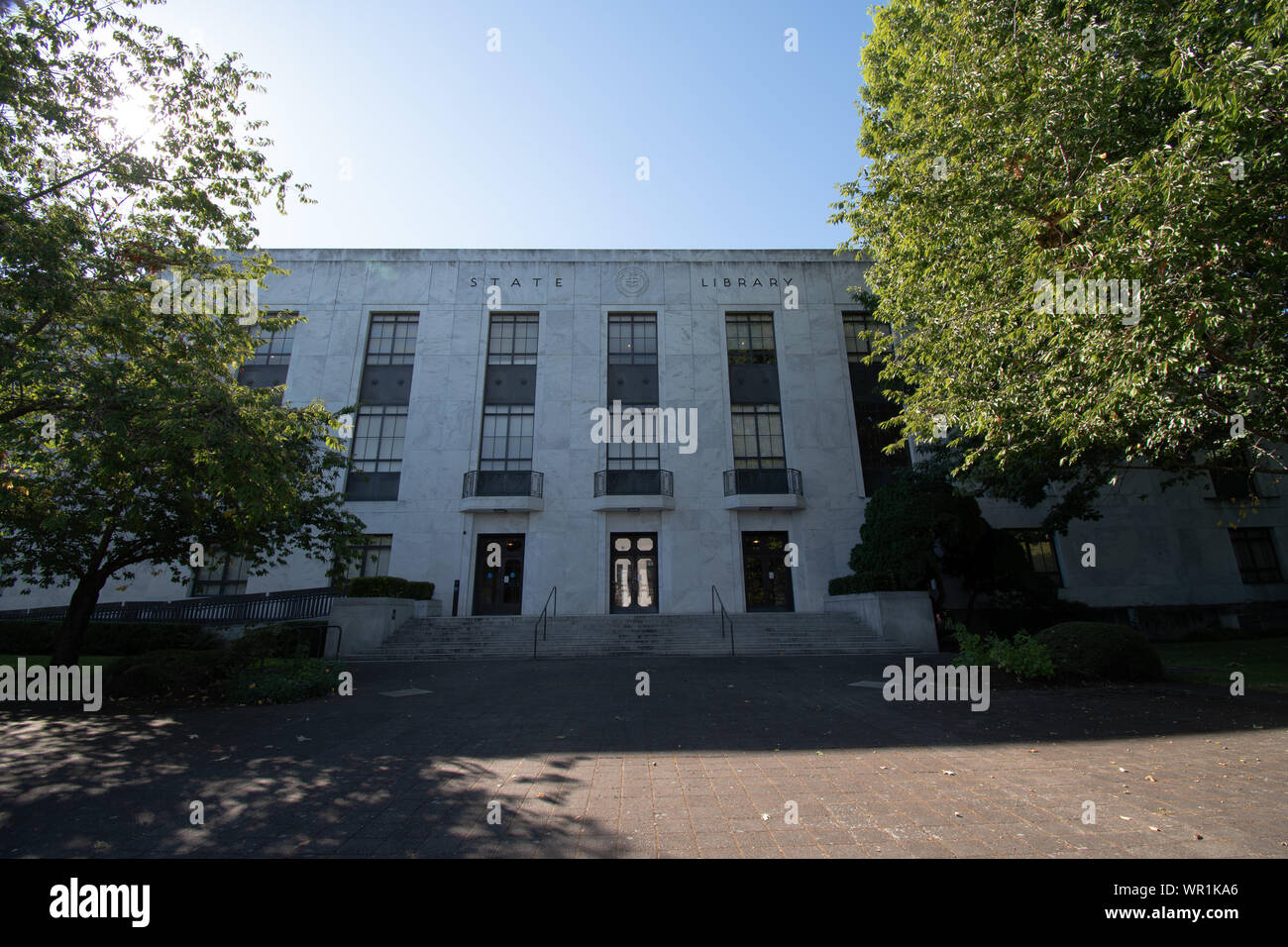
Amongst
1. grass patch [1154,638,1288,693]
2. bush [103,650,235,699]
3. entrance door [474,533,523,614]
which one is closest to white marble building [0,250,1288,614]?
entrance door [474,533,523,614]

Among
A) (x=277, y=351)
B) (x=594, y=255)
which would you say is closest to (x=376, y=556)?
(x=277, y=351)

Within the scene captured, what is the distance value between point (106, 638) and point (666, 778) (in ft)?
67.3

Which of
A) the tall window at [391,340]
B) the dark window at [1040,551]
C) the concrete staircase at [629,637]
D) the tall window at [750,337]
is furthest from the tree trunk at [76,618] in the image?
the dark window at [1040,551]

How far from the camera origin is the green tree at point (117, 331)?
729 cm

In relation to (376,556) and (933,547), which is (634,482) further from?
(933,547)

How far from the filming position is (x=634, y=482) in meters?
23.2

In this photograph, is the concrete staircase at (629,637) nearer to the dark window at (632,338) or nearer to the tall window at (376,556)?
Answer: the tall window at (376,556)

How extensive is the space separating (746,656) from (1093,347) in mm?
11371

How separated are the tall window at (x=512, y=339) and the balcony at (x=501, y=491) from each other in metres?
5.59

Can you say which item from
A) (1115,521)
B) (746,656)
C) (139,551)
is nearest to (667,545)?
(746,656)

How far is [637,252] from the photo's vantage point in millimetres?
26328

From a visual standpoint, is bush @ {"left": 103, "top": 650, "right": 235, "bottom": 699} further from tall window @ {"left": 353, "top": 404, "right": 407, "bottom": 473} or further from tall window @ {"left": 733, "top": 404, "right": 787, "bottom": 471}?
tall window @ {"left": 733, "top": 404, "right": 787, "bottom": 471}

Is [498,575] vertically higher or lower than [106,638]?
higher
